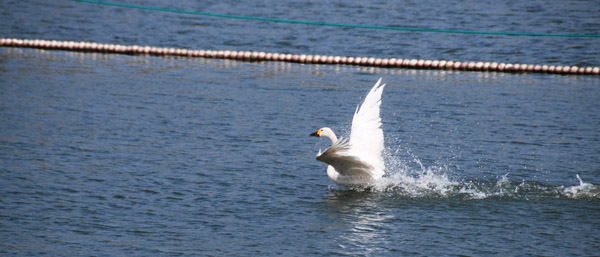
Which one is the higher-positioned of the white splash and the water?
the white splash

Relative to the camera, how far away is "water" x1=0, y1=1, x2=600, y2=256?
26.3 ft

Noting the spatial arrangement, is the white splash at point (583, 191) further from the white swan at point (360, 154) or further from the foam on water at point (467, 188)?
the white swan at point (360, 154)

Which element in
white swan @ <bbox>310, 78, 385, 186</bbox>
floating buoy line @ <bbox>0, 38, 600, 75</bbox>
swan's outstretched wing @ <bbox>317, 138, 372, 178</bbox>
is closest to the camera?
swan's outstretched wing @ <bbox>317, 138, 372, 178</bbox>

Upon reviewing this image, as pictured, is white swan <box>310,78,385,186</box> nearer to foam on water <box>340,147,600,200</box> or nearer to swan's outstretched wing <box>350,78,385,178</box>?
swan's outstretched wing <box>350,78,385,178</box>

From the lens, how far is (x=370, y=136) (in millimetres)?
10023

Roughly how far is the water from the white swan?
205mm

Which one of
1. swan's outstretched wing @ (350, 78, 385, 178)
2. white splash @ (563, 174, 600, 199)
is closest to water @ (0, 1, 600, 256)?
white splash @ (563, 174, 600, 199)

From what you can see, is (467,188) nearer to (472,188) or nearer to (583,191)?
(472,188)

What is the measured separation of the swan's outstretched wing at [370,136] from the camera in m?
9.77

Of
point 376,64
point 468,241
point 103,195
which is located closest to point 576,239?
point 468,241

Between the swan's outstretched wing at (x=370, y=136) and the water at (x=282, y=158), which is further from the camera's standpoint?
the swan's outstretched wing at (x=370, y=136)

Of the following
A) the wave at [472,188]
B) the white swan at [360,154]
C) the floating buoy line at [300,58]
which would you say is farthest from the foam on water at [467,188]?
the floating buoy line at [300,58]

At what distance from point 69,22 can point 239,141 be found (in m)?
16.3

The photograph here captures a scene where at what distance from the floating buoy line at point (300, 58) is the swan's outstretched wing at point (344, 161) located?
9703mm
